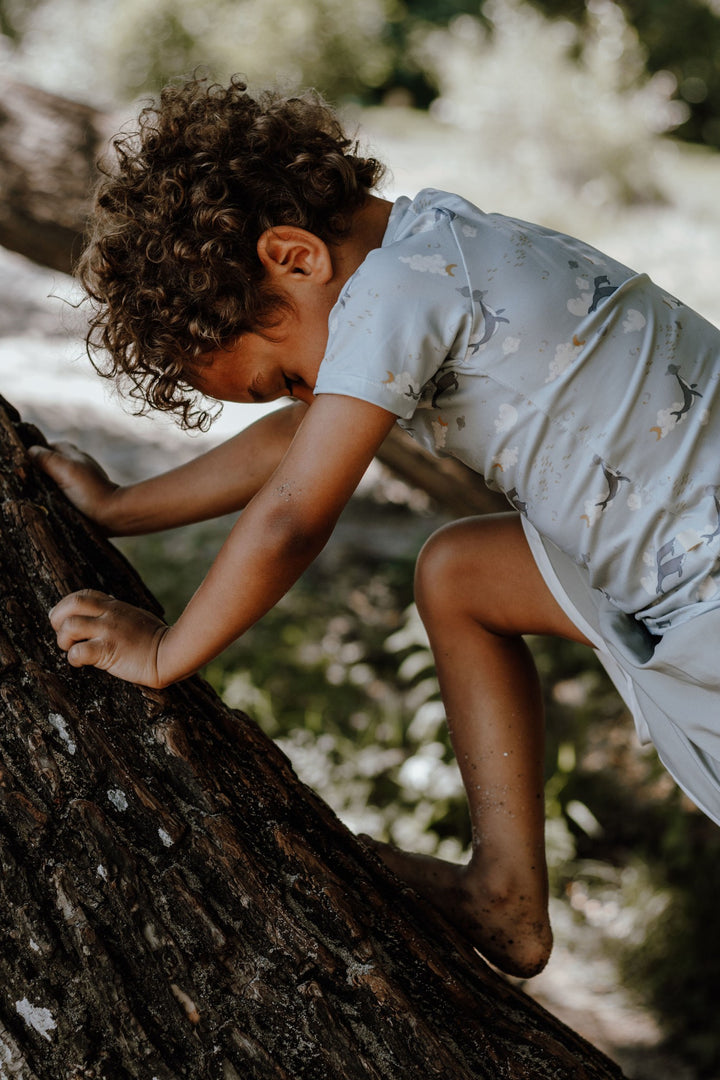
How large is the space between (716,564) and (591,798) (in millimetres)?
2222

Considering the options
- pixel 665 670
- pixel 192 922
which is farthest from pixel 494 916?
pixel 192 922

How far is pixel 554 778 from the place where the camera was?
3266mm

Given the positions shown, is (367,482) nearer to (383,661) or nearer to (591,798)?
(383,661)

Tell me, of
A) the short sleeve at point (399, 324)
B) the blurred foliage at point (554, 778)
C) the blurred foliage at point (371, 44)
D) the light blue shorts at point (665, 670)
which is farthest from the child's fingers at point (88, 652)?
the blurred foliage at point (371, 44)

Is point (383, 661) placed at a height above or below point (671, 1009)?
above

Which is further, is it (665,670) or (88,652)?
(665,670)

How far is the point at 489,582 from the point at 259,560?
1.39ft

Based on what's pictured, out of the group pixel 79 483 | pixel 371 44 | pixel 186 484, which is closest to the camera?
pixel 79 483

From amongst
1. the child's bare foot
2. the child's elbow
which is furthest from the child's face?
the child's bare foot

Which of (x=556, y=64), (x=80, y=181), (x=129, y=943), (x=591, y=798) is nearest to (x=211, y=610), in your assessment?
(x=129, y=943)

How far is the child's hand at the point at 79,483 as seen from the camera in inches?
67.7

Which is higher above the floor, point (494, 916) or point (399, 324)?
point (399, 324)

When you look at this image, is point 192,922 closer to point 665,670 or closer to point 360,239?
point 665,670

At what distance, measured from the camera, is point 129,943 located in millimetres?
1142
